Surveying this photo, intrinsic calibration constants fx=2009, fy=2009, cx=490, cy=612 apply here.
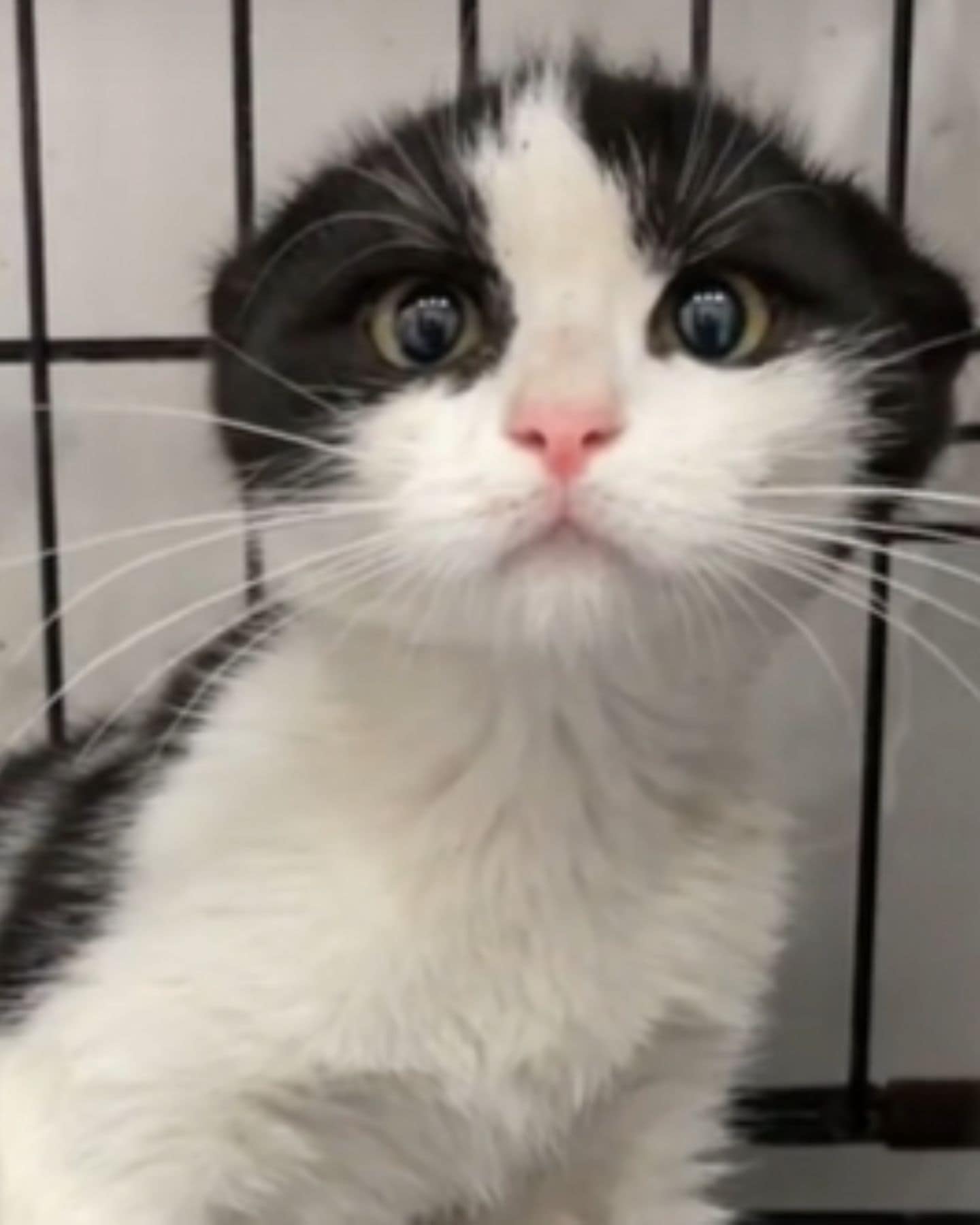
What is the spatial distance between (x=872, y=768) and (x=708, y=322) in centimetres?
53

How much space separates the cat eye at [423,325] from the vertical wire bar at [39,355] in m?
0.36

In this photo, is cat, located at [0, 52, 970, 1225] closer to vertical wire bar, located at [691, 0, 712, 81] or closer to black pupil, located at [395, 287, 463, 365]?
black pupil, located at [395, 287, 463, 365]

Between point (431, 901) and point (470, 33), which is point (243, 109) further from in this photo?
point (431, 901)

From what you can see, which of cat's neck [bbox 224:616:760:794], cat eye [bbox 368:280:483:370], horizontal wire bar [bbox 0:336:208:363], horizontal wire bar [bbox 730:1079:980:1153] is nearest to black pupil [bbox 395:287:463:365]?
cat eye [bbox 368:280:483:370]

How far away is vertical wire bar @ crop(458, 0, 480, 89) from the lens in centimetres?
106

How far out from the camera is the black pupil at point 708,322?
69 centimetres

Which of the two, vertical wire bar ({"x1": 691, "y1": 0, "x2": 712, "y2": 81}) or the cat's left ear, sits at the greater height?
vertical wire bar ({"x1": 691, "y1": 0, "x2": 712, "y2": 81})

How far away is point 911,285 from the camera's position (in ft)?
2.56

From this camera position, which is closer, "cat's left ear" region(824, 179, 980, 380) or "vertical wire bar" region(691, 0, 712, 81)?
"cat's left ear" region(824, 179, 980, 380)

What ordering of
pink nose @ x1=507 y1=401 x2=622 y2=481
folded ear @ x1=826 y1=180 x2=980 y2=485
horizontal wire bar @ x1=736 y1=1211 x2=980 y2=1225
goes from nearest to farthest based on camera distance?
pink nose @ x1=507 y1=401 x2=622 y2=481, folded ear @ x1=826 y1=180 x2=980 y2=485, horizontal wire bar @ x1=736 y1=1211 x2=980 y2=1225

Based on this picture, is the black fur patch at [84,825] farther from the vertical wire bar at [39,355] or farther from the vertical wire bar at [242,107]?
the vertical wire bar at [242,107]

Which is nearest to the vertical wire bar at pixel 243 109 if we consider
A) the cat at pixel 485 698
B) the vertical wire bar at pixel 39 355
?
the vertical wire bar at pixel 39 355

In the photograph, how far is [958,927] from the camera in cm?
128

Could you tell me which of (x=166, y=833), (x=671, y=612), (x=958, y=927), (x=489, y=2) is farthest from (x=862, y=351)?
(x=958, y=927)
